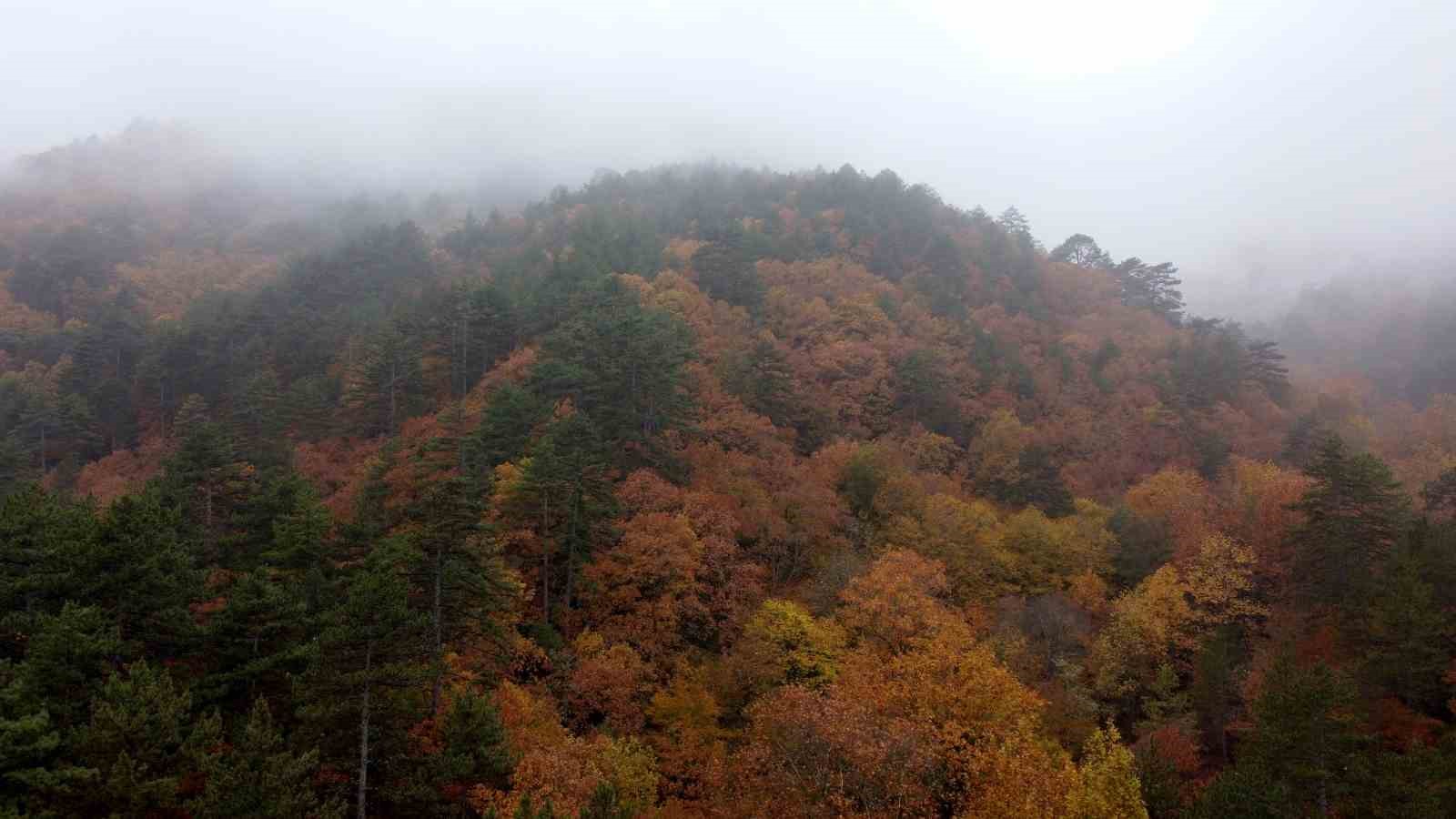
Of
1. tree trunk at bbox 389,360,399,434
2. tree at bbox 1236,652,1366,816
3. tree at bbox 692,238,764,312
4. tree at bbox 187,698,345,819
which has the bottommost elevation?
tree trunk at bbox 389,360,399,434

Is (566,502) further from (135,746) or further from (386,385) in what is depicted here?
(386,385)

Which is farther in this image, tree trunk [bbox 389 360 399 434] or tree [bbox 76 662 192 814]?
tree trunk [bbox 389 360 399 434]

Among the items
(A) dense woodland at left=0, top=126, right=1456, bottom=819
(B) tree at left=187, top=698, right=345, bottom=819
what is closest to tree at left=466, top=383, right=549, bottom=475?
(A) dense woodland at left=0, top=126, right=1456, bottom=819

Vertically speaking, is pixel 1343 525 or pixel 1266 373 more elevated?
pixel 1343 525

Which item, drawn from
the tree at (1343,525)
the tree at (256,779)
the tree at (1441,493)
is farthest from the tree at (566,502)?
the tree at (1441,493)

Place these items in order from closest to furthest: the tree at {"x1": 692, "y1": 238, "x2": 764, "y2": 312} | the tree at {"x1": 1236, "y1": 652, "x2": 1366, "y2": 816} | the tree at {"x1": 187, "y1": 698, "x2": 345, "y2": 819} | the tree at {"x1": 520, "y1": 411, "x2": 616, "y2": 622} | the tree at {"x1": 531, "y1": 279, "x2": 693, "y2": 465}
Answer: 1. the tree at {"x1": 187, "y1": 698, "x2": 345, "y2": 819}
2. the tree at {"x1": 1236, "y1": 652, "x2": 1366, "y2": 816}
3. the tree at {"x1": 520, "y1": 411, "x2": 616, "y2": 622}
4. the tree at {"x1": 531, "y1": 279, "x2": 693, "y2": 465}
5. the tree at {"x1": 692, "y1": 238, "x2": 764, "y2": 312}

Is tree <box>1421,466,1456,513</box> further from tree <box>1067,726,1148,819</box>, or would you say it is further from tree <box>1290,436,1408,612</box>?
tree <box>1067,726,1148,819</box>

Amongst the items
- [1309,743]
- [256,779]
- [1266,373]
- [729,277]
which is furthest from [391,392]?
[1266,373]

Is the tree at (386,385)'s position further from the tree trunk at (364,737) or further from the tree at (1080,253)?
the tree at (1080,253)

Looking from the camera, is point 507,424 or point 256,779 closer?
point 256,779
